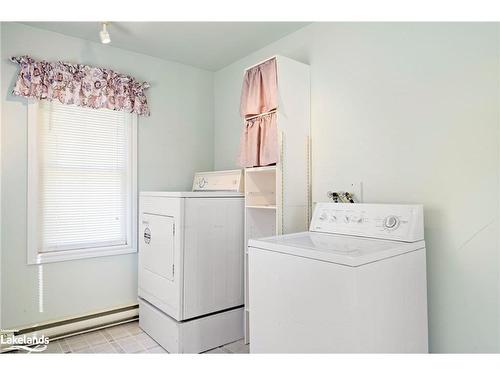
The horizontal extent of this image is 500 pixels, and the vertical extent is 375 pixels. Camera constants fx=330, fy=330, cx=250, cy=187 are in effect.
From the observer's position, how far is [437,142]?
5.99ft

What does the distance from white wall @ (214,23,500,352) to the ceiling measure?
2.24 feet

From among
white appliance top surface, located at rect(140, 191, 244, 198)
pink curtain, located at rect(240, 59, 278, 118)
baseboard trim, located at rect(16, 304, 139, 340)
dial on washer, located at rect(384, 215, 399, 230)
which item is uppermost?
pink curtain, located at rect(240, 59, 278, 118)

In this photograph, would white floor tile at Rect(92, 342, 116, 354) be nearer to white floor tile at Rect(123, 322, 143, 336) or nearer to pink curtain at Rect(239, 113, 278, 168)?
white floor tile at Rect(123, 322, 143, 336)

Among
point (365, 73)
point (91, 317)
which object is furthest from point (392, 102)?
point (91, 317)

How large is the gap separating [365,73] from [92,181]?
234 cm

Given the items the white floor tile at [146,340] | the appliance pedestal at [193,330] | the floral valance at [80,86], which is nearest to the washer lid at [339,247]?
the appliance pedestal at [193,330]

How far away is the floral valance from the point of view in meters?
2.50

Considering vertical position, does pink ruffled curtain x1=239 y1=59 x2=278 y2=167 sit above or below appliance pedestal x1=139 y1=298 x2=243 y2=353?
above

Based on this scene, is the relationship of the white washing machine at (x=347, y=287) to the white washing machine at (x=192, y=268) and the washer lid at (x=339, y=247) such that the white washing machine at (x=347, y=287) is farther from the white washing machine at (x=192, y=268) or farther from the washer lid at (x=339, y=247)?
the white washing machine at (x=192, y=268)

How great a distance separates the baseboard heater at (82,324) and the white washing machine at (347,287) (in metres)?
1.61

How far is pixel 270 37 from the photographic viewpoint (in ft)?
9.17

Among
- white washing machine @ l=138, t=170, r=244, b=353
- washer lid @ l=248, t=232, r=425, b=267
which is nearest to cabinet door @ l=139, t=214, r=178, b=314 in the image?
white washing machine @ l=138, t=170, r=244, b=353

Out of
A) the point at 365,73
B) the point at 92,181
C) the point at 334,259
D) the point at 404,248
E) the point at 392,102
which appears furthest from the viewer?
the point at 92,181

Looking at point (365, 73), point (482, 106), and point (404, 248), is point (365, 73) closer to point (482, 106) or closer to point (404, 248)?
point (482, 106)
